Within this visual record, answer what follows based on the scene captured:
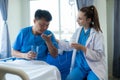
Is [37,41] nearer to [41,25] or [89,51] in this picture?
[41,25]

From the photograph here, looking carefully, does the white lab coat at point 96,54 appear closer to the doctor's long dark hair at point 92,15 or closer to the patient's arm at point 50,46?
the doctor's long dark hair at point 92,15

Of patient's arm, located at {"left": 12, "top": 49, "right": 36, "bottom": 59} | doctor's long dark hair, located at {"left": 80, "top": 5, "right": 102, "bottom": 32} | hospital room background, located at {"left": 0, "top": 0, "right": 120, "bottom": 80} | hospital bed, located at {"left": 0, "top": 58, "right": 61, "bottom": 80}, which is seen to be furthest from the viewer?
hospital room background, located at {"left": 0, "top": 0, "right": 120, "bottom": 80}

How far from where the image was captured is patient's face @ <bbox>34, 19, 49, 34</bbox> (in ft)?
6.12

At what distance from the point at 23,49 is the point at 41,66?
35 centimetres

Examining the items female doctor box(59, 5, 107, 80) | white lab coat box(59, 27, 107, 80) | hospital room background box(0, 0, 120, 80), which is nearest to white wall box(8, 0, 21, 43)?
hospital room background box(0, 0, 120, 80)

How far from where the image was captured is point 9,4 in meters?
3.86

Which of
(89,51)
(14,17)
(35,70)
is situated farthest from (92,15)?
(14,17)

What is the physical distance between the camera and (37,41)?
1956 mm

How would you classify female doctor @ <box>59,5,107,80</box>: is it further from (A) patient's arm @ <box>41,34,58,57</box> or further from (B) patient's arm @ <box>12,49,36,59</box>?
(B) patient's arm @ <box>12,49,36,59</box>

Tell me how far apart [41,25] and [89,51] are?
1.70 feet

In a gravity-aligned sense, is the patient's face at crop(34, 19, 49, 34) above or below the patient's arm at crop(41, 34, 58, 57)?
above

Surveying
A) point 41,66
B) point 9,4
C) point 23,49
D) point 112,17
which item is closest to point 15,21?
point 9,4

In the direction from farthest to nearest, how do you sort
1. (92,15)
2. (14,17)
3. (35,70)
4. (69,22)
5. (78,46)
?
(14,17), (69,22), (92,15), (78,46), (35,70)

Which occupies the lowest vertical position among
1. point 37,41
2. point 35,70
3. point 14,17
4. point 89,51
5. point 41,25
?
point 35,70
